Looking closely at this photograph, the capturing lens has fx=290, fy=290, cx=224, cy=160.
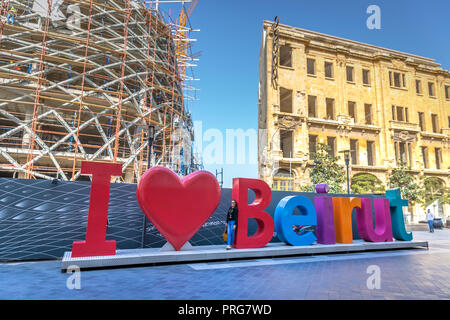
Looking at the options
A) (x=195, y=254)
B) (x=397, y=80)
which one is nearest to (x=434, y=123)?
(x=397, y=80)

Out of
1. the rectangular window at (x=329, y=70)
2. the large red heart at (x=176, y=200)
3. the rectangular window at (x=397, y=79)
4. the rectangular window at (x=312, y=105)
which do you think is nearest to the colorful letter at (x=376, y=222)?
the large red heart at (x=176, y=200)

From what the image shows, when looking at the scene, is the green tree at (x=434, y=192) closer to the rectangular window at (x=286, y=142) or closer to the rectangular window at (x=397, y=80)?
the rectangular window at (x=397, y=80)

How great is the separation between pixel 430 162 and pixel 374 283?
36350 mm

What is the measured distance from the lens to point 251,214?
9.87m

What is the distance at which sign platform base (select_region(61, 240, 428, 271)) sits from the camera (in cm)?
737

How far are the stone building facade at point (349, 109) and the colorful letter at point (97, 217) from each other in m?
20.2

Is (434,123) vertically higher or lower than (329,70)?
lower

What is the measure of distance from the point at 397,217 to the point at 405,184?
2075 centimetres

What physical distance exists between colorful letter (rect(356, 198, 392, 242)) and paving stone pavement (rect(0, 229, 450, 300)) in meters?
2.94

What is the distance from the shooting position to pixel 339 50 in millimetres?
33219

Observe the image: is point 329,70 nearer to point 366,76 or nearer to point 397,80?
point 366,76

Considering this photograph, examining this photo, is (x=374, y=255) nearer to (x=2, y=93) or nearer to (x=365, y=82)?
(x=2, y=93)

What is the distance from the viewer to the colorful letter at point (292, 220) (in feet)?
34.1

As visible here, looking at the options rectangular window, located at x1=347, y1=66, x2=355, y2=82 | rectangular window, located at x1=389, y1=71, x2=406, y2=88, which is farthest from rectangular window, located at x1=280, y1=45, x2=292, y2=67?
rectangular window, located at x1=389, y1=71, x2=406, y2=88
